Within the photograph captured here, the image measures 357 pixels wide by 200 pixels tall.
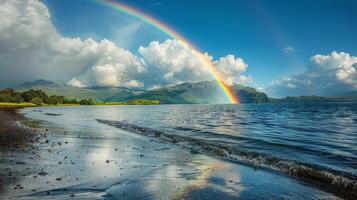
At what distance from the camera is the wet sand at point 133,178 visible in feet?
40.3

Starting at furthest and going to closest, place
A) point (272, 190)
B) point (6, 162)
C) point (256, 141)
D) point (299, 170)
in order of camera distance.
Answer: point (256, 141), point (299, 170), point (6, 162), point (272, 190)

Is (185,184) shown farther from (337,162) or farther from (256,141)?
(256,141)

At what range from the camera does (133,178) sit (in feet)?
49.6

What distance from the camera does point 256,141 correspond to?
107 feet

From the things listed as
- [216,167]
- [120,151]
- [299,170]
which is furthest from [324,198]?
[120,151]

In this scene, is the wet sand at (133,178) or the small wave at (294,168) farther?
the small wave at (294,168)

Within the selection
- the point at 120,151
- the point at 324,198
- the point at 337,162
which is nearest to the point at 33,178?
the point at 120,151

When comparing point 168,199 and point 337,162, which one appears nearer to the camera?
point 168,199

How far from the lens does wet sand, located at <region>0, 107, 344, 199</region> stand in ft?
40.3

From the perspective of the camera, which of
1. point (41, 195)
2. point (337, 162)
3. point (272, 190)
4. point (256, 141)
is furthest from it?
point (256, 141)

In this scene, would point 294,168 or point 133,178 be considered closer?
point 133,178

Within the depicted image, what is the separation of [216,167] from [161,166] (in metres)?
3.70

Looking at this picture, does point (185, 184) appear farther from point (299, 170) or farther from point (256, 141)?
point (256, 141)

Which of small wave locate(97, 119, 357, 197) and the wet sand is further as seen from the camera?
small wave locate(97, 119, 357, 197)
